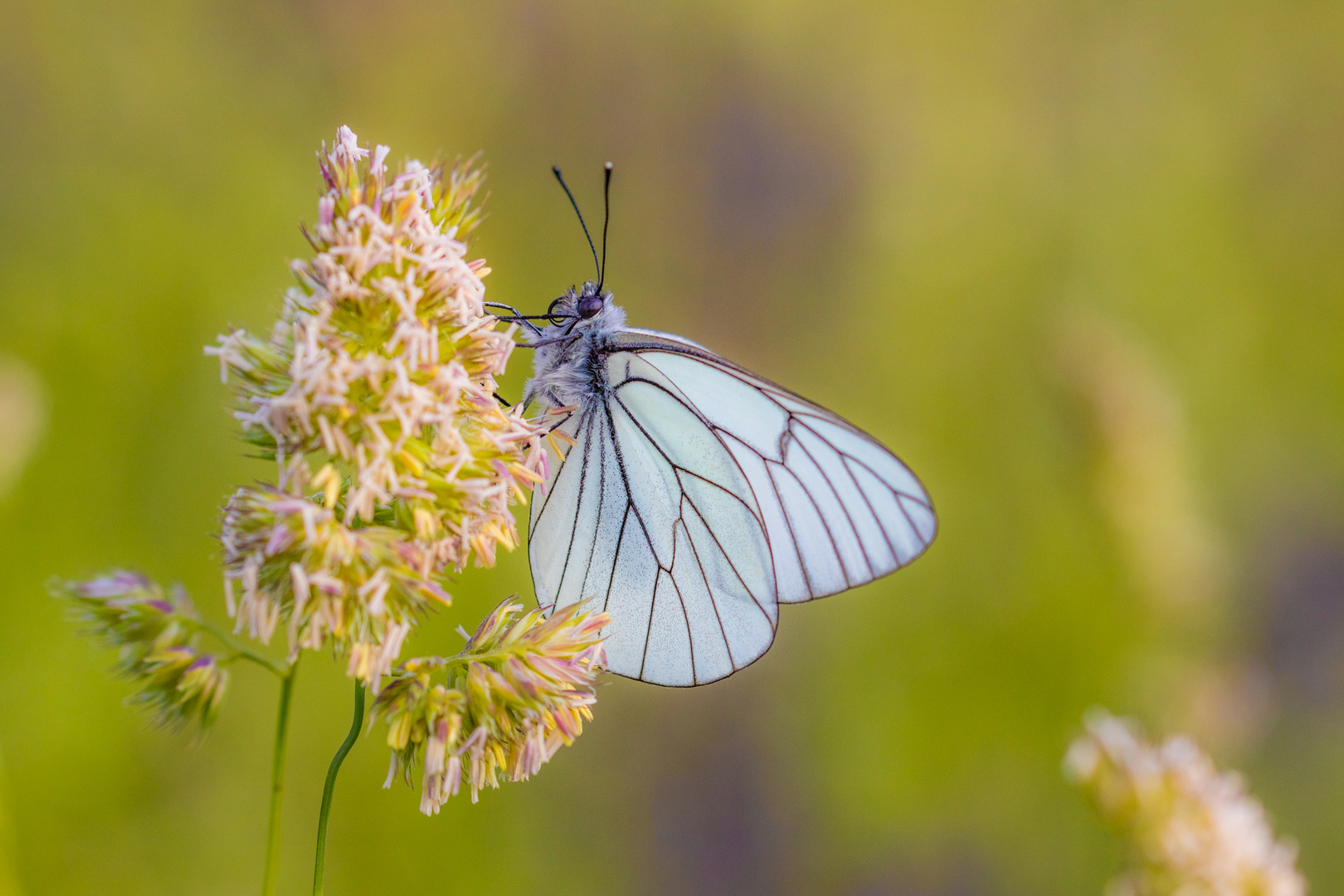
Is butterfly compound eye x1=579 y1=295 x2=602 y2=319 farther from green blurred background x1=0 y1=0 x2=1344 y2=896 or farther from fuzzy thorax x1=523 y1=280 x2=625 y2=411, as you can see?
green blurred background x1=0 y1=0 x2=1344 y2=896

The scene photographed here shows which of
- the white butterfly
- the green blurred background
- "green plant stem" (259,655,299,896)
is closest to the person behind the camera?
"green plant stem" (259,655,299,896)

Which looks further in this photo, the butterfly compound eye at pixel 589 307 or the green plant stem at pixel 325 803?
the butterfly compound eye at pixel 589 307

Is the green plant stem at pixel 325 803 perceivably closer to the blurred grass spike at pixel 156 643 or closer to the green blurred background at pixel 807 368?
the blurred grass spike at pixel 156 643

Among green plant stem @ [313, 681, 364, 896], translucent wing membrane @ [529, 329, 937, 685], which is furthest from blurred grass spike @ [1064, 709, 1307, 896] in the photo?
green plant stem @ [313, 681, 364, 896]

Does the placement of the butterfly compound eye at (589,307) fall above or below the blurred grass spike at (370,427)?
above

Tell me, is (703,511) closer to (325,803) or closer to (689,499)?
(689,499)

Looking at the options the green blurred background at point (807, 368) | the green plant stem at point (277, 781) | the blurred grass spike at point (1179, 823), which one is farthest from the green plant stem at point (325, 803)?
the blurred grass spike at point (1179, 823)

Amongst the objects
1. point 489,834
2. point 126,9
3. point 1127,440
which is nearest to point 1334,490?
point 1127,440
